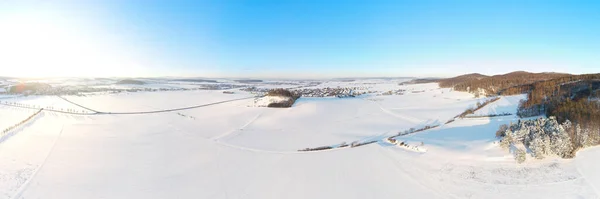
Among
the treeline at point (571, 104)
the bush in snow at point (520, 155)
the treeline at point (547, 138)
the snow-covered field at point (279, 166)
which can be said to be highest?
the treeline at point (571, 104)

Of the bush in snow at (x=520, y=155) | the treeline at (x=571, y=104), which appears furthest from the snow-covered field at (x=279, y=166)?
the treeline at (x=571, y=104)

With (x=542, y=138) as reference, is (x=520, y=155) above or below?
below

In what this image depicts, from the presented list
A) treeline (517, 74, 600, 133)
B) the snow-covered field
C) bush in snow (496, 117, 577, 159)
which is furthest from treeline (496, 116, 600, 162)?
treeline (517, 74, 600, 133)

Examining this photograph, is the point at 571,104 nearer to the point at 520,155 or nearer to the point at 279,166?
the point at 520,155

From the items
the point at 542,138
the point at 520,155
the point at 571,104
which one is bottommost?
the point at 520,155

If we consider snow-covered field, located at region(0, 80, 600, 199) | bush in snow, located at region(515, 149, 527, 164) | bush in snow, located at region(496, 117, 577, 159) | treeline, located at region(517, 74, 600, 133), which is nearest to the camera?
snow-covered field, located at region(0, 80, 600, 199)

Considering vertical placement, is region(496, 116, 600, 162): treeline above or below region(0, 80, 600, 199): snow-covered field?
above

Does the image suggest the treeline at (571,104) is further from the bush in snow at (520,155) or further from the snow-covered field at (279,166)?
the bush in snow at (520,155)

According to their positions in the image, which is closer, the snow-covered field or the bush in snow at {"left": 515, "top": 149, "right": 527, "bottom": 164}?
the snow-covered field

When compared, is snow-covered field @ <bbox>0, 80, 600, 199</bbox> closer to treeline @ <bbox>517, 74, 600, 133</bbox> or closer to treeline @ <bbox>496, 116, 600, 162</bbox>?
treeline @ <bbox>496, 116, 600, 162</bbox>

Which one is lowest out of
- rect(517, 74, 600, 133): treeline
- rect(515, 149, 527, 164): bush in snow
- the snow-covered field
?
the snow-covered field

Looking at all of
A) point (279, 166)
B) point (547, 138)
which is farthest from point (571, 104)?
point (279, 166)

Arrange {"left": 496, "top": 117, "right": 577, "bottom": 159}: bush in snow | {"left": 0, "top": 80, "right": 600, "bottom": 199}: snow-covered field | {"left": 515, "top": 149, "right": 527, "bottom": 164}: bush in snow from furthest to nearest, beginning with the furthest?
{"left": 496, "top": 117, "right": 577, "bottom": 159}: bush in snow
{"left": 515, "top": 149, "right": 527, "bottom": 164}: bush in snow
{"left": 0, "top": 80, "right": 600, "bottom": 199}: snow-covered field
